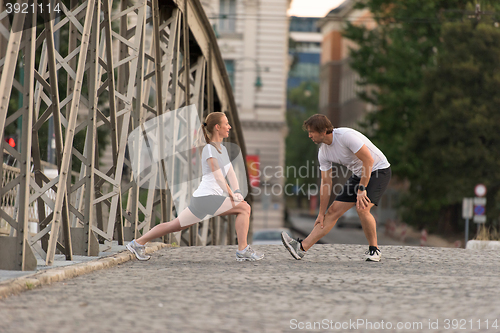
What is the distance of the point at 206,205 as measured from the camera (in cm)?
822

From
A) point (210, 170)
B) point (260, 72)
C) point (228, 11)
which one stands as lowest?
point (210, 170)

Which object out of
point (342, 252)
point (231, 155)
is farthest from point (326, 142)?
point (231, 155)

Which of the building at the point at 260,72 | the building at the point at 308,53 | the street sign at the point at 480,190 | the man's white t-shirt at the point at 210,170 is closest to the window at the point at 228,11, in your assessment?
the building at the point at 260,72

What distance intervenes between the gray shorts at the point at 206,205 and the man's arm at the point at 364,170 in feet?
4.62

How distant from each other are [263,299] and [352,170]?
3.23m

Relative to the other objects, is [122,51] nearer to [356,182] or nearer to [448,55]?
[356,182]

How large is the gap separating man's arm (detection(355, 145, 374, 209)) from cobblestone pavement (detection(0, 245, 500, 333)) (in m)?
0.66

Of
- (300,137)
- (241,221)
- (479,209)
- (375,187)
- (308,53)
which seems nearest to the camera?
(241,221)

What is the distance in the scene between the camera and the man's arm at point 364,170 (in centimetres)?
823

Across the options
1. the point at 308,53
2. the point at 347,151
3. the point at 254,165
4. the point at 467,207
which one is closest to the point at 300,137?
the point at 308,53

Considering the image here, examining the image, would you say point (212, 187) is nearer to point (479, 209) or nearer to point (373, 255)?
point (373, 255)

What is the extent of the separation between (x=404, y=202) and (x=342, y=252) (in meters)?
27.0

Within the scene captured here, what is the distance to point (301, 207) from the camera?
122 metres


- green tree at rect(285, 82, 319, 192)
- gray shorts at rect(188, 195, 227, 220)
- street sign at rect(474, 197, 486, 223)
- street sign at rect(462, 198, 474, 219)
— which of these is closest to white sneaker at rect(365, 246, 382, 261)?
gray shorts at rect(188, 195, 227, 220)
